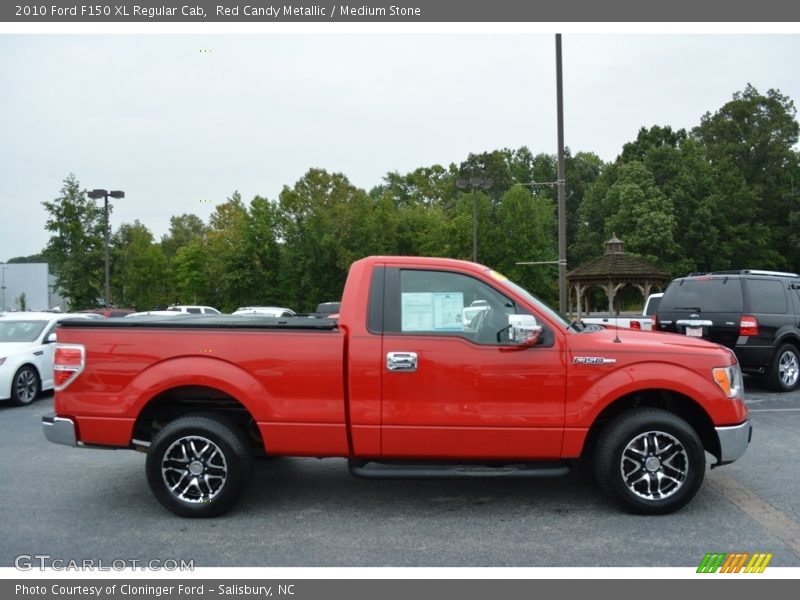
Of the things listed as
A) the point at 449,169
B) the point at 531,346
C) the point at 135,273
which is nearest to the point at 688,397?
the point at 531,346

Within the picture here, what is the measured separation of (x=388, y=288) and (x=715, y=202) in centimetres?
5400

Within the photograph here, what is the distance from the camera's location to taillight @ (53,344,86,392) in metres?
5.14

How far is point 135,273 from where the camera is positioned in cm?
4606

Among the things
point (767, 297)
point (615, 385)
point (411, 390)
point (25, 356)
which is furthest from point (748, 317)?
point (25, 356)

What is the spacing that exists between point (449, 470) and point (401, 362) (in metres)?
0.90

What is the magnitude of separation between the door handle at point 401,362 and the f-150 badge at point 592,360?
1.20 meters

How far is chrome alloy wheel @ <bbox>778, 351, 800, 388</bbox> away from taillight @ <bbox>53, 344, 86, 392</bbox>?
34.6ft

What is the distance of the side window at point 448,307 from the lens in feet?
16.6

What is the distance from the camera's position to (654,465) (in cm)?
502

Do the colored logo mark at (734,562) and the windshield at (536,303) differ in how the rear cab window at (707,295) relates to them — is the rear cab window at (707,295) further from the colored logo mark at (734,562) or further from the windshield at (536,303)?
the colored logo mark at (734,562)

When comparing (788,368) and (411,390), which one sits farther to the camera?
(788,368)

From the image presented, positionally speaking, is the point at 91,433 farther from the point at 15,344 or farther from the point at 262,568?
the point at 15,344

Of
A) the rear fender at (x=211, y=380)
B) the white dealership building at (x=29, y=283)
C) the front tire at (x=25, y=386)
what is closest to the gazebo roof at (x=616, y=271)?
the front tire at (x=25, y=386)

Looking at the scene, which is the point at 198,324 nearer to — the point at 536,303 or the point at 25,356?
the point at 536,303
